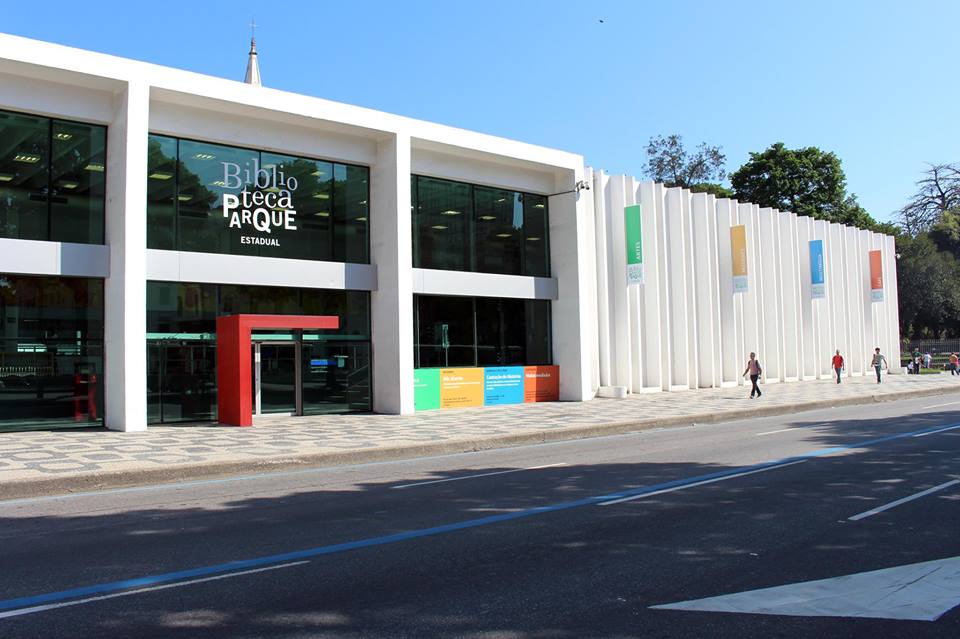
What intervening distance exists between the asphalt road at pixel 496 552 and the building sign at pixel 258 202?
31.7 ft

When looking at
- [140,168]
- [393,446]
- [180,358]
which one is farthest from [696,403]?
[140,168]

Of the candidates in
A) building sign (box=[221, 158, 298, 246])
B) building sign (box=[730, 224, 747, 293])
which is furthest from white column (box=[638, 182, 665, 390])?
building sign (box=[221, 158, 298, 246])

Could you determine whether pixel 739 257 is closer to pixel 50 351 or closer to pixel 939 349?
pixel 50 351

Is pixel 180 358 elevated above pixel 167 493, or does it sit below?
above

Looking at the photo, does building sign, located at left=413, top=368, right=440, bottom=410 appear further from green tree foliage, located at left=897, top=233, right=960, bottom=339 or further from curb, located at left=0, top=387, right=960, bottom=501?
green tree foliage, located at left=897, top=233, right=960, bottom=339

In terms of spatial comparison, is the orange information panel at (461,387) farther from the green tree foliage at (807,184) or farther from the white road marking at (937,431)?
the green tree foliage at (807,184)

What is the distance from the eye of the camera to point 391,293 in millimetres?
20906

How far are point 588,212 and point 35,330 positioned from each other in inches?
683

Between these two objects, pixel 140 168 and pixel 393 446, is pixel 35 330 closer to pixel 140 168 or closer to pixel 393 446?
pixel 140 168

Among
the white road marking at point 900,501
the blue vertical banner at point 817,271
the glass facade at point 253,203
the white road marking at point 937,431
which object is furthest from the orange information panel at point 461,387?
the blue vertical banner at point 817,271

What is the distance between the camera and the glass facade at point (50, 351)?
16.1 meters

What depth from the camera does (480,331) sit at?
23.8 metres

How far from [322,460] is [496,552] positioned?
7121mm

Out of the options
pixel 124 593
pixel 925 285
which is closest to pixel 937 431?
pixel 124 593
